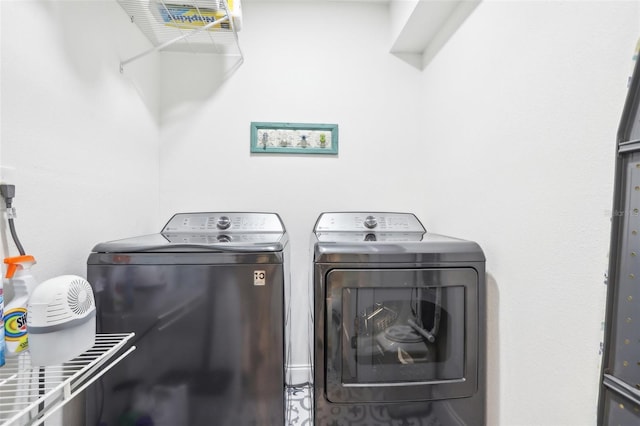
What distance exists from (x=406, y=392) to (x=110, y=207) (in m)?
1.51

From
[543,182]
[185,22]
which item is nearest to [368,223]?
[543,182]

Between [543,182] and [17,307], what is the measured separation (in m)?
1.56

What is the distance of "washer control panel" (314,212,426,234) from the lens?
1685mm

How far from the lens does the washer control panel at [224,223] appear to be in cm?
163

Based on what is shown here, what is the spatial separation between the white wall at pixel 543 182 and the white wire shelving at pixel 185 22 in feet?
4.00

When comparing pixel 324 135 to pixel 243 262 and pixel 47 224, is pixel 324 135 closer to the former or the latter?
pixel 243 262

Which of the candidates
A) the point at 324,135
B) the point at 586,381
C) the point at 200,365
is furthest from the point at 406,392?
the point at 324,135

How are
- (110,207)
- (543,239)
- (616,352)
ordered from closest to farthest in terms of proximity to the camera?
1. (616,352)
2. (543,239)
3. (110,207)

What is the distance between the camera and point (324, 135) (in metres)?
1.83

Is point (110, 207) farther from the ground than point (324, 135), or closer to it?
closer to it

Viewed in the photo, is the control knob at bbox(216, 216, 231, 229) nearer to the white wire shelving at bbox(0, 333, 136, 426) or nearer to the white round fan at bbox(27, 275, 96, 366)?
the white wire shelving at bbox(0, 333, 136, 426)

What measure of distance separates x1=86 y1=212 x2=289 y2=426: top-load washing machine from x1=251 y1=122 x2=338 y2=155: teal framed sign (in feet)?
2.95

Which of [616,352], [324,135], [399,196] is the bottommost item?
[616,352]

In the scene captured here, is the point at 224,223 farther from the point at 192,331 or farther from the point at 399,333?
the point at 399,333
